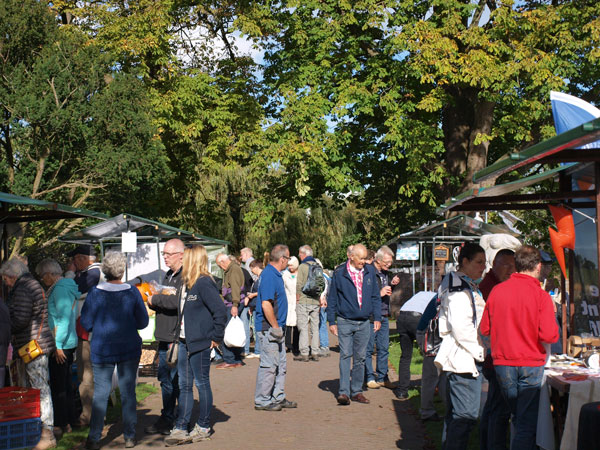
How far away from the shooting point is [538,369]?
19.6 feet

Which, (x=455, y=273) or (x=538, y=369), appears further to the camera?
(x=455, y=273)

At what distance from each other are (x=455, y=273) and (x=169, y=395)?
12.1 ft

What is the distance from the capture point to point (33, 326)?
305 inches

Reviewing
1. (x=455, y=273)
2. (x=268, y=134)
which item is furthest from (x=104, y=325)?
(x=268, y=134)

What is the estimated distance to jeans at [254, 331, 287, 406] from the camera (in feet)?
31.8

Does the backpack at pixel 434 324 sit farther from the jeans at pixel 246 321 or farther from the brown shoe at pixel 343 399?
the jeans at pixel 246 321

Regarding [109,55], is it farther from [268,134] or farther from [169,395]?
[169,395]

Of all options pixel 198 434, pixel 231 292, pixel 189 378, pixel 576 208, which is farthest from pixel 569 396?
pixel 231 292

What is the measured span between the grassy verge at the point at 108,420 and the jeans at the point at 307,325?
4.39 metres

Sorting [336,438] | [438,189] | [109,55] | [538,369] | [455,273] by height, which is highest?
[109,55]

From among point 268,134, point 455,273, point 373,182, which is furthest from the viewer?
point 373,182

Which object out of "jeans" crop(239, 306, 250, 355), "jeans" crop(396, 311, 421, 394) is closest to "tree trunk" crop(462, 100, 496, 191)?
"jeans" crop(239, 306, 250, 355)

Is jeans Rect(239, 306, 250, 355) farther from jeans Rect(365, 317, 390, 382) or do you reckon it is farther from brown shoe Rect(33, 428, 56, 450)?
brown shoe Rect(33, 428, 56, 450)

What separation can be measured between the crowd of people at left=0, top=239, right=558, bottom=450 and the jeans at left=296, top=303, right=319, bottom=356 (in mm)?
3704
